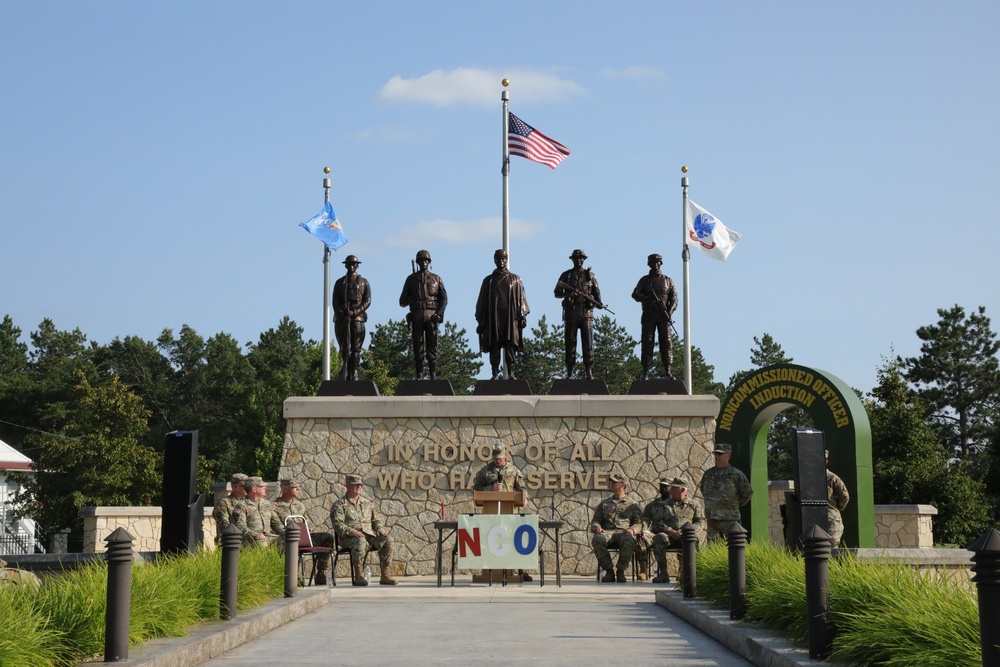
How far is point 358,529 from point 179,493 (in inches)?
162

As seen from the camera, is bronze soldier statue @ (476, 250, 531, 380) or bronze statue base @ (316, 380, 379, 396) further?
bronze statue base @ (316, 380, 379, 396)

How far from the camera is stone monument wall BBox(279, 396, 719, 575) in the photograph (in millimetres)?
21656

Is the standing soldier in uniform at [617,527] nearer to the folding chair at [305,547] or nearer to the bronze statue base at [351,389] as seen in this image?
the folding chair at [305,547]

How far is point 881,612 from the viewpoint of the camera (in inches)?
326

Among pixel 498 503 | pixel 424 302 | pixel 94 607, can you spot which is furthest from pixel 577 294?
pixel 94 607

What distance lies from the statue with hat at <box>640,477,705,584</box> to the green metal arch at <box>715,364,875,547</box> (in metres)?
2.26

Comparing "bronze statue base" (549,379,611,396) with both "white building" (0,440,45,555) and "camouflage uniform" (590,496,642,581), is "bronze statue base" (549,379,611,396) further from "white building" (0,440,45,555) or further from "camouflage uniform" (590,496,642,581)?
"white building" (0,440,45,555)

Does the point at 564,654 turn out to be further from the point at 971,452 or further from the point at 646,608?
the point at 971,452

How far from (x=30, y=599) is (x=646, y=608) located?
25.1ft

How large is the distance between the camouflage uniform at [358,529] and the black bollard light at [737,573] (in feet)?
25.1

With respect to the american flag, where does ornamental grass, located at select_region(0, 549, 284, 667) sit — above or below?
below

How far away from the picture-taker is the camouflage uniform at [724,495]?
17812 mm

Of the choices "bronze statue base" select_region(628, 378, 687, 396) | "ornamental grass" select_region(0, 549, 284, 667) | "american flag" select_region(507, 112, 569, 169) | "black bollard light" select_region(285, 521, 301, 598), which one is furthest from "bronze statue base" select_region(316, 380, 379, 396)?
"ornamental grass" select_region(0, 549, 284, 667)

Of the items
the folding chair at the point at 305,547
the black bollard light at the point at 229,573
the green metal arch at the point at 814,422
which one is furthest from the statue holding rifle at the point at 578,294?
the black bollard light at the point at 229,573
